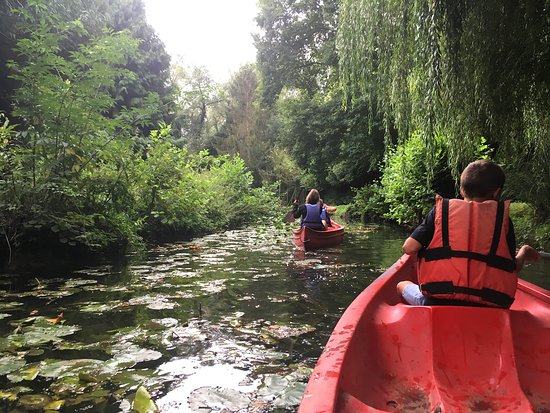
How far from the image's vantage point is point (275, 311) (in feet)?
14.1

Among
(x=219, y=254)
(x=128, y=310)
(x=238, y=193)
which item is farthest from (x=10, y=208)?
(x=238, y=193)

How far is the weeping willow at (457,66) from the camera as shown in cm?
451

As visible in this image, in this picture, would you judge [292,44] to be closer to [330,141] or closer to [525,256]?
[330,141]

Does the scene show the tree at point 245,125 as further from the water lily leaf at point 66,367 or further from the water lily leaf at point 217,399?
the water lily leaf at point 217,399

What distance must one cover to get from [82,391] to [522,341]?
2468 millimetres

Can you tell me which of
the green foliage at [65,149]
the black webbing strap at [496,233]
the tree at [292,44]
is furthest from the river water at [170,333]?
the tree at [292,44]

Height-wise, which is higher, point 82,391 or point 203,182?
point 203,182

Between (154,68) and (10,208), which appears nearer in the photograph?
(10,208)

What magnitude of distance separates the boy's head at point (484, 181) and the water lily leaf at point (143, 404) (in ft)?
6.88

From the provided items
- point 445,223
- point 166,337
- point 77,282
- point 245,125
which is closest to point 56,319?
point 166,337

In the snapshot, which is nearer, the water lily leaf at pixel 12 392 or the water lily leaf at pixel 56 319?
the water lily leaf at pixel 12 392

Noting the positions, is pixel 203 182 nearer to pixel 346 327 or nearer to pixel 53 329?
pixel 53 329

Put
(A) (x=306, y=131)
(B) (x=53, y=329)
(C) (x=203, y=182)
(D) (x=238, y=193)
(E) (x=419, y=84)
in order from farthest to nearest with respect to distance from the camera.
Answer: (A) (x=306, y=131) → (D) (x=238, y=193) → (C) (x=203, y=182) → (E) (x=419, y=84) → (B) (x=53, y=329)

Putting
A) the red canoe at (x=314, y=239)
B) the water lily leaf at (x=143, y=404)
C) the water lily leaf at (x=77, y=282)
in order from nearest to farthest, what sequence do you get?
the water lily leaf at (x=143, y=404)
the water lily leaf at (x=77, y=282)
the red canoe at (x=314, y=239)
